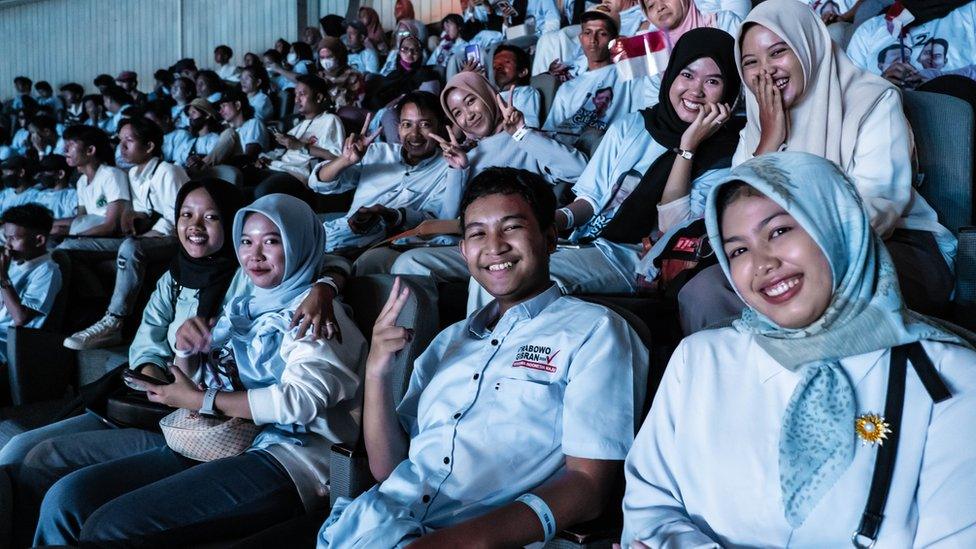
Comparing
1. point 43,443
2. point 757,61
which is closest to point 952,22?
point 757,61

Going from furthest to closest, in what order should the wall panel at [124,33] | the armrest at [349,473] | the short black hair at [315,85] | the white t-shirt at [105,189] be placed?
the wall panel at [124,33], the short black hair at [315,85], the white t-shirt at [105,189], the armrest at [349,473]

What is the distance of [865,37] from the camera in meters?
3.18

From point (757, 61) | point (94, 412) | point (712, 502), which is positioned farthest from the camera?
point (94, 412)

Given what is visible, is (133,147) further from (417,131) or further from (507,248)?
(507,248)

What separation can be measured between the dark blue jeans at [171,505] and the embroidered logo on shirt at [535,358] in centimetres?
63

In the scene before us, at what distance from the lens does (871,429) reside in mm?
1034

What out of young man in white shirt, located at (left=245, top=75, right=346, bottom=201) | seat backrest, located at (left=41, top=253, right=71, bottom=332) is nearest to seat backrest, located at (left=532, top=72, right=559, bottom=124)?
young man in white shirt, located at (left=245, top=75, right=346, bottom=201)

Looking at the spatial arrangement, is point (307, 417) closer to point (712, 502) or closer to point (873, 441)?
point (712, 502)

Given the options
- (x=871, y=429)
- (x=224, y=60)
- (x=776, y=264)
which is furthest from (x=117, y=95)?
(x=871, y=429)

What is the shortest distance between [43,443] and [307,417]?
841 mm

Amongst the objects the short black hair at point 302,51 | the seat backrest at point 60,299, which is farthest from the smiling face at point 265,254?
the short black hair at point 302,51

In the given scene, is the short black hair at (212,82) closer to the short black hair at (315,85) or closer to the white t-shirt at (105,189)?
the short black hair at (315,85)

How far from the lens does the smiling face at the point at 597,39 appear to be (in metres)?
4.01

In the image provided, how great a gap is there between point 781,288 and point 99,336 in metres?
2.95
